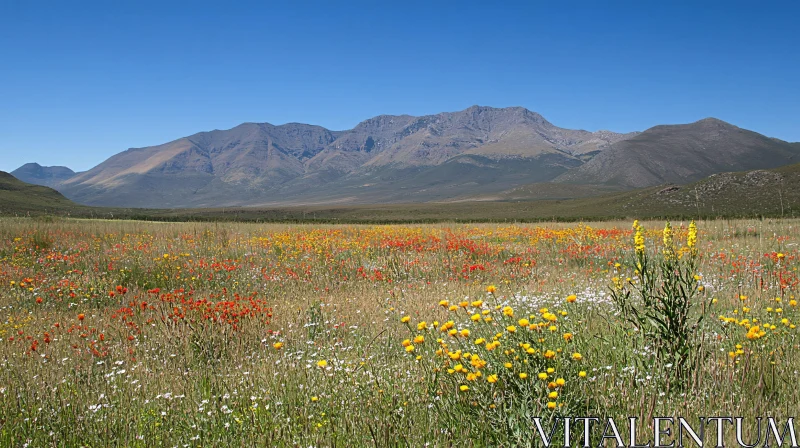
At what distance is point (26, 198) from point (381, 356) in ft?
485

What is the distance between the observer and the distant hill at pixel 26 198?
10288 centimetres

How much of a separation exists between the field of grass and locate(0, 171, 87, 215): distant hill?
113 meters

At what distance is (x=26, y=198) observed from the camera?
120 m

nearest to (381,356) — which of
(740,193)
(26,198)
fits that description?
(740,193)

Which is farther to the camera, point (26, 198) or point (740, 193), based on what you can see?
point (26, 198)

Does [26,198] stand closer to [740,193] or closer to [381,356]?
[381,356]

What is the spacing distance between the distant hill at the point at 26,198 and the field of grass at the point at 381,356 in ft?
371

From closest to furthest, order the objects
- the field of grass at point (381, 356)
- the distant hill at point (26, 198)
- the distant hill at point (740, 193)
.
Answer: the field of grass at point (381, 356) < the distant hill at point (740, 193) < the distant hill at point (26, 198)

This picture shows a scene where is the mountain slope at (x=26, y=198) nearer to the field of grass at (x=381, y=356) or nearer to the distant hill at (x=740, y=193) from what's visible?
the field of grass at (x=381, y=356)

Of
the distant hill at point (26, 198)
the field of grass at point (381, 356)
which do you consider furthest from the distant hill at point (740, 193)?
the distant hill at point (26, 198)

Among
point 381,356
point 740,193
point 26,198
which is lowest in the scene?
point 381,356

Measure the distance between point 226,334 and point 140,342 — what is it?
1.35 metres

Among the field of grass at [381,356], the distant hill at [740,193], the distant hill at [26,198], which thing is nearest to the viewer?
the field of grass at [381,356]

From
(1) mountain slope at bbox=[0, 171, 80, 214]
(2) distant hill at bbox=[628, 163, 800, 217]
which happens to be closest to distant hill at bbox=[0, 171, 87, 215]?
(1) mountain slope at bbox=[0, 171, 80, 214]
